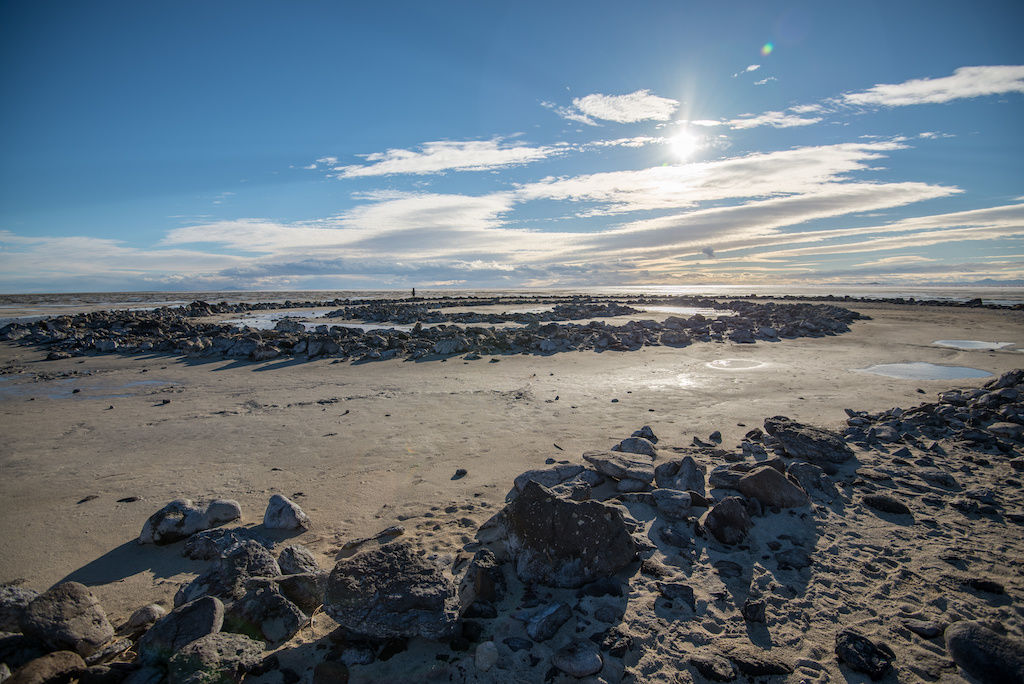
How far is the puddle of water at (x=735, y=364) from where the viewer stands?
41.3 ft

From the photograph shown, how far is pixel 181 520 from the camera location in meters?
4.27

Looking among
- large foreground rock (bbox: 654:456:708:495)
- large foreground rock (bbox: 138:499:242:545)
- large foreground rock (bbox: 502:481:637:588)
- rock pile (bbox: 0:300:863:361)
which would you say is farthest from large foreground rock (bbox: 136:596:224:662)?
rock pile (bbox: 0:300:863:361)

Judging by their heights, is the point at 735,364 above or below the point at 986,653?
above

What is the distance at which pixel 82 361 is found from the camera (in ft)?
48.8

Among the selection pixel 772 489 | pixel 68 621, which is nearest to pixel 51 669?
pixel 68 621

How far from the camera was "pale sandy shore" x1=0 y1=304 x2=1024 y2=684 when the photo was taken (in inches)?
177

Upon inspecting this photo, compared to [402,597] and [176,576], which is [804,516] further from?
[176,576]

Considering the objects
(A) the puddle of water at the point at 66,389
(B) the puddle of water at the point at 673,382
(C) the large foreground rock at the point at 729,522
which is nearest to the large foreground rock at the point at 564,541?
(C) the large foreground rock at the point at 729,522

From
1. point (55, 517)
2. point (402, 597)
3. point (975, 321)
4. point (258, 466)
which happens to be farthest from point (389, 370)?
point (975, 321)

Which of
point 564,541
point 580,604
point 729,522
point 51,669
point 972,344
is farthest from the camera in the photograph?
point 972,344

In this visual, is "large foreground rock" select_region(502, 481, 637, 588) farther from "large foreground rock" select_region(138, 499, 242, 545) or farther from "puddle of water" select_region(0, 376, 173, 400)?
"puddle of water" select_region(0, 376, 173, 400)

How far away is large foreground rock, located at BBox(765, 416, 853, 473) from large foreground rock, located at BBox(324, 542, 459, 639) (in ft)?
16.1

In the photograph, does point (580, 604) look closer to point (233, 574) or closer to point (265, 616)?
point (265, 616)

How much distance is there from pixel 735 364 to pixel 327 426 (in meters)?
11.4
